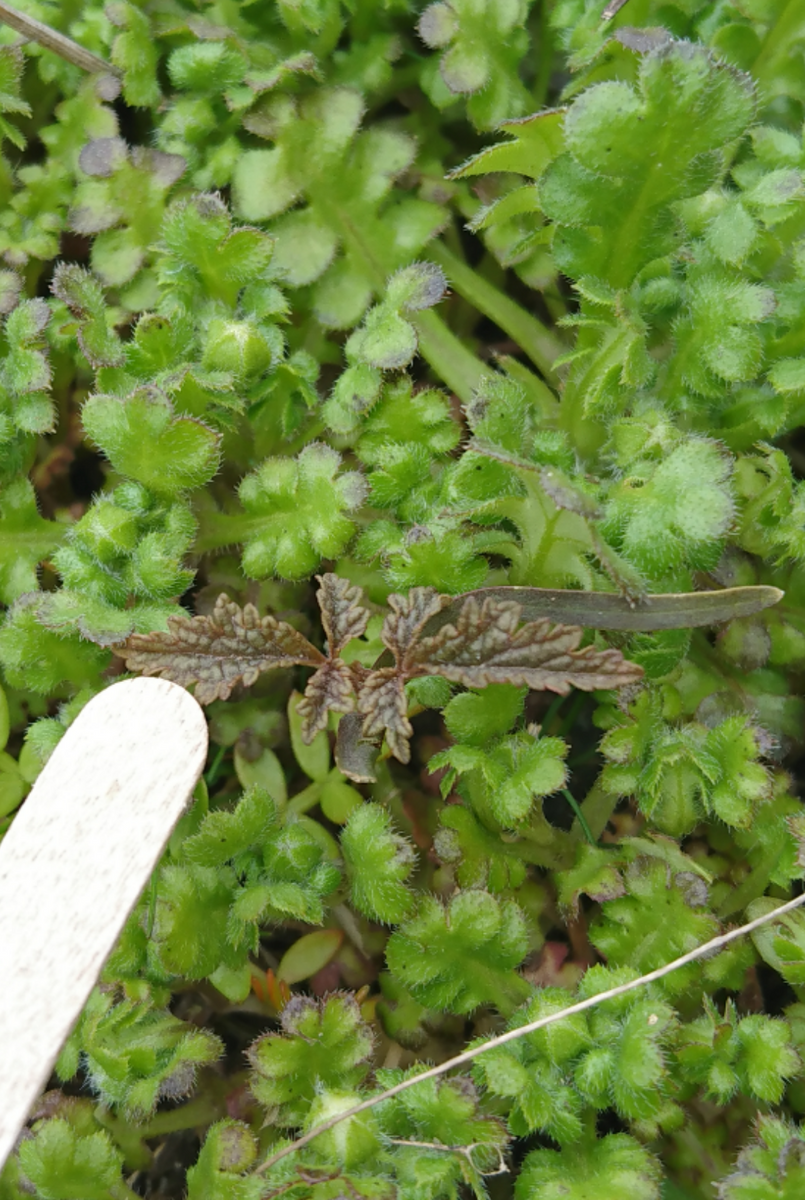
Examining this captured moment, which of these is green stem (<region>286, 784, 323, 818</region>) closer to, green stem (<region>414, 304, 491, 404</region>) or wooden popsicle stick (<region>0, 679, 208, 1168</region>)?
wooden popsicle stick (<region>0, 679, 208, 1168</region>)

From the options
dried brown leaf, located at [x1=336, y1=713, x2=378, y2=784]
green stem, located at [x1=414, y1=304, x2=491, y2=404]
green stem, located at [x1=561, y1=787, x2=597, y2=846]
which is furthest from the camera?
green stem, located at [x1=414, y1=304, x2=491, y2=404]

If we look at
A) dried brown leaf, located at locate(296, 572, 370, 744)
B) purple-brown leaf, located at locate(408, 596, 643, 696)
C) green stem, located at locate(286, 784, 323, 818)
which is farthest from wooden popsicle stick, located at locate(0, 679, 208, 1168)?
green stem, located at locate(286, 784, 323, 818)

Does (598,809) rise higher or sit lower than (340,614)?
lower

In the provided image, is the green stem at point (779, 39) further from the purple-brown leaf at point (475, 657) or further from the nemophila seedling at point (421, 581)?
the purple-brown leaf at point (475, 657)

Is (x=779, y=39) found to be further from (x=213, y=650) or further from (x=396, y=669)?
(x=213, y=650)

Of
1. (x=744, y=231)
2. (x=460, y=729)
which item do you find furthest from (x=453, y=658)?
(x=744, y=231)

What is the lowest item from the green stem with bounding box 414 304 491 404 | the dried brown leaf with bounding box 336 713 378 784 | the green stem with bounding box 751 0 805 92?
the dried brown leaf with bounding box 336 713 378 784

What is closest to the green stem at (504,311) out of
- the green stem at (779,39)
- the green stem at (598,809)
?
the green stem at (779,39)

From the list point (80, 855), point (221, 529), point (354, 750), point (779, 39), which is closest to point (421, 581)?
point (354, 750)
